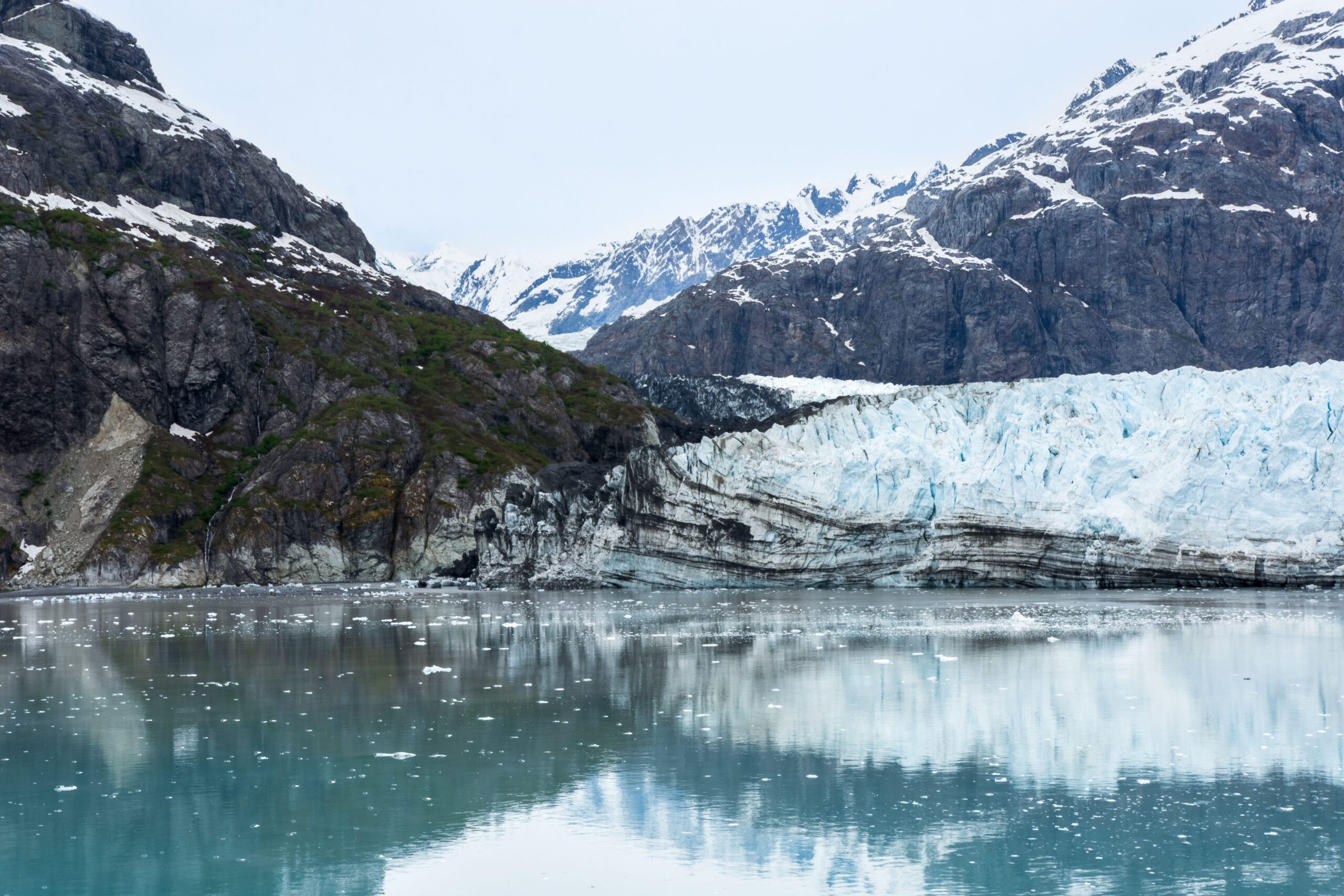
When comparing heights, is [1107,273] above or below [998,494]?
above

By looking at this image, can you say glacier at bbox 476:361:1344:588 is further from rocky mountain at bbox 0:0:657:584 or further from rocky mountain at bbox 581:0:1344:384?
rocky mountain at bbox 581:0:1344:384

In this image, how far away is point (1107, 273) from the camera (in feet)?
557

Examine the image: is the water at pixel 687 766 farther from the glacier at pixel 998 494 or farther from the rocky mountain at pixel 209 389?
the rocky mountain at pixel 209 389

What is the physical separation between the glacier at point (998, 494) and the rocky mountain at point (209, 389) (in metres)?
8.20

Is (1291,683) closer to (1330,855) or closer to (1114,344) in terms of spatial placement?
(1330,855)

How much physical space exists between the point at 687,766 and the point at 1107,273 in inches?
6574

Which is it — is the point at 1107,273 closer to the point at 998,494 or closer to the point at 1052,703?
the point at 998,494

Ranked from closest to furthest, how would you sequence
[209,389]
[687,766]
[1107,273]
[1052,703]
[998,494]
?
[687,766] < [1052,703] < [998,494] < [209,389] < [1107,273]

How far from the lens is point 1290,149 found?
6732 inches

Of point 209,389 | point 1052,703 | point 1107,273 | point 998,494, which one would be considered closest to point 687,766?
point 1052,703

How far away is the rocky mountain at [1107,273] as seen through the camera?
164000mm

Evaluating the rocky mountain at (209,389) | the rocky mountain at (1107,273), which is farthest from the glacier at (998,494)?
the rocky mountain at (1107,273)

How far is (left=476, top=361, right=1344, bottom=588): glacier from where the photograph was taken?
47.5 meters

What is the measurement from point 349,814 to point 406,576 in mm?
59322
